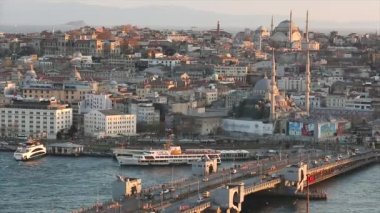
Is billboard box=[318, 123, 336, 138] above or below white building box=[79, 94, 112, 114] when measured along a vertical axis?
below

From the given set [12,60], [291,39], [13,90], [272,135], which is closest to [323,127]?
[272,135]

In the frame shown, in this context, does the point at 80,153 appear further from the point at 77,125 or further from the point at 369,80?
the point at 369,80

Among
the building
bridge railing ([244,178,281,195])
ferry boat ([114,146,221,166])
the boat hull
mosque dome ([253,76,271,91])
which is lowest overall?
the boat hull

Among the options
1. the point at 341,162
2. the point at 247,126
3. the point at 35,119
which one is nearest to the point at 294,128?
the point at 247,126

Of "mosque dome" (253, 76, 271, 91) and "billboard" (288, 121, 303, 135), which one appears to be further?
"mosque dome" (253, 76, 271, 91)

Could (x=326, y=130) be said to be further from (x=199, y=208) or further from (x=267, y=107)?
(x=199, y=208)

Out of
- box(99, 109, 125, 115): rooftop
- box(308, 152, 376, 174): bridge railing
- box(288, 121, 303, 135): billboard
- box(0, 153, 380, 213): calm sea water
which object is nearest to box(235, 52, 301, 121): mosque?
box(288, 121, 303, 135): billboard

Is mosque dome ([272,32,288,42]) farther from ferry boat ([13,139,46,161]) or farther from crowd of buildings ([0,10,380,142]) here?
ferry boat ([13,139,46,161])
